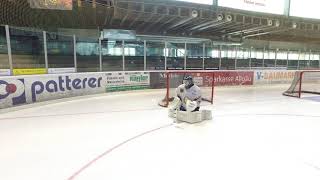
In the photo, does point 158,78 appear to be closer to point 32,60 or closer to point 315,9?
point 32,60

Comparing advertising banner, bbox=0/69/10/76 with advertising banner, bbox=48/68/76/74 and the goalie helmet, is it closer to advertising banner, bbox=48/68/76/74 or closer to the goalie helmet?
advertising banner, bbox=48/68/76/74

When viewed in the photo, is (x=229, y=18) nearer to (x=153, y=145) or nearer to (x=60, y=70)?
(x=60, y=70)

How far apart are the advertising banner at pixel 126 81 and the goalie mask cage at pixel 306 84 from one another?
6272mm

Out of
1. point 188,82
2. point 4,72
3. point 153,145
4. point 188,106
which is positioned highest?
point 4,72

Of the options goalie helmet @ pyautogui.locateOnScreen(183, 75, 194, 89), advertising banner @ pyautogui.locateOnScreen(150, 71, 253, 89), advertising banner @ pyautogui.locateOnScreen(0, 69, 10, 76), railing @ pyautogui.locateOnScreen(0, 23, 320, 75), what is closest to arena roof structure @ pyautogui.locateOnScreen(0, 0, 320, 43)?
railing @ pyautogui.locateOnScreen(0, 23, 320, 75)

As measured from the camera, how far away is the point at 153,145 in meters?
3.91

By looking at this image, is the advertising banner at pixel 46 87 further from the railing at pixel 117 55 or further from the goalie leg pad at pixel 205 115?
the goalie leg pad at pixel 205 115

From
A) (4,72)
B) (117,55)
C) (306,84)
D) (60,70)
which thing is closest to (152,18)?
(117,55)

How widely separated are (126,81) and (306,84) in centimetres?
947

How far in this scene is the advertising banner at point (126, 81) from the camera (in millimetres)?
9500

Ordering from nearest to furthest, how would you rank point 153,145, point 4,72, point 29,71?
point 153,145, point 4,72, point 29,71

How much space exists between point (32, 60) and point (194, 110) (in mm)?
5616

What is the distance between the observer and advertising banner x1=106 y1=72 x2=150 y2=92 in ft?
31.2

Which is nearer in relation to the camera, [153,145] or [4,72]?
[153,145]
